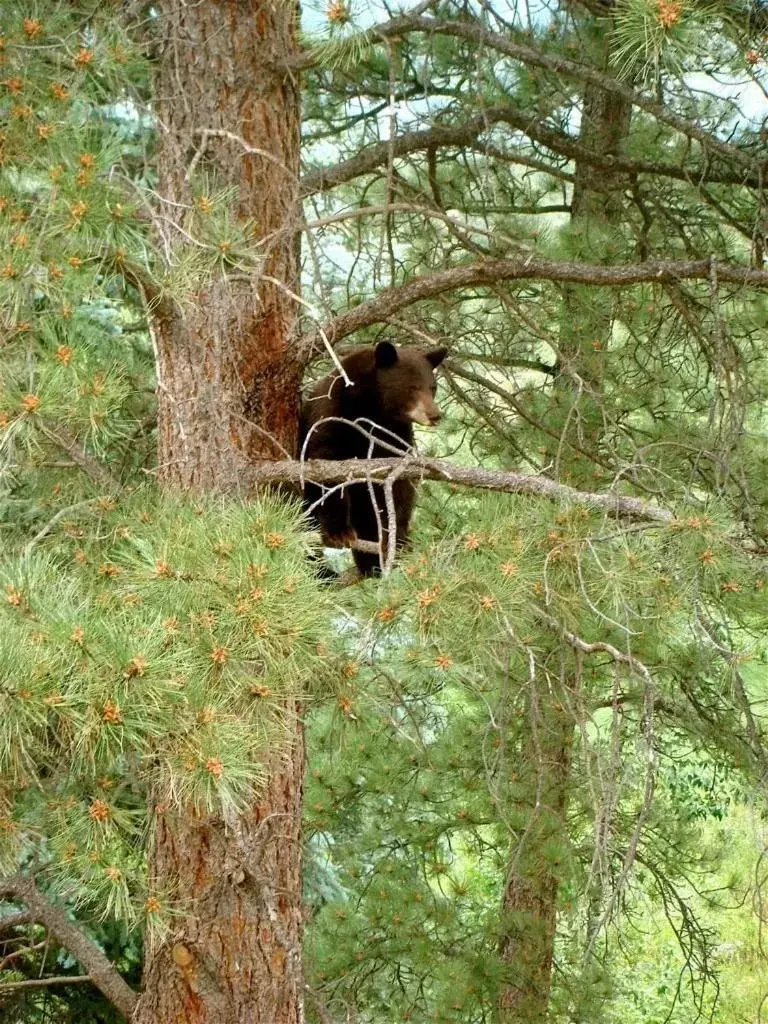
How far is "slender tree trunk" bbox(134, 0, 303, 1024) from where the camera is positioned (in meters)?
3.69

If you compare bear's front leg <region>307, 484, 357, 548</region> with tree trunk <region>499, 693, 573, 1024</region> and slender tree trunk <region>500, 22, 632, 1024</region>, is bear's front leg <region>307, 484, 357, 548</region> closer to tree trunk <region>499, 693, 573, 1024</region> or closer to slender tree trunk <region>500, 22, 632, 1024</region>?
slender tree trunk <region>500, 22, 632, 1024</region>

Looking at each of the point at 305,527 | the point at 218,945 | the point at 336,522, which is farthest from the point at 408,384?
the point at 218,945

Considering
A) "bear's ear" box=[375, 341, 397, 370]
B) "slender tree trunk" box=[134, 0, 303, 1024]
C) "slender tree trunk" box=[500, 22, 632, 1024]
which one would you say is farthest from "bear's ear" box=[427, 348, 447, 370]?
"slender tree trunk" box=[134, 0, 303, 1024]

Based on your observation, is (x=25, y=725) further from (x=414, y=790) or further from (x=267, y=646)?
(x=414, y=790)

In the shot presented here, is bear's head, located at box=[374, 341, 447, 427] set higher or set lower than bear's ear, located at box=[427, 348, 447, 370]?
lower

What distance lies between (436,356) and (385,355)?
0.22 metres

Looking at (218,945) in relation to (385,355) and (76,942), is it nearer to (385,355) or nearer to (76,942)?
(76,942)

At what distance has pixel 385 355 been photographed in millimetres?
4695

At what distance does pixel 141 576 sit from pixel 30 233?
0.79 meters

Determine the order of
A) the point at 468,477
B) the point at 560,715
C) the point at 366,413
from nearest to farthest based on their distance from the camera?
1. the point at 468,477
2. the point at 366,413
3. the point at 560,715

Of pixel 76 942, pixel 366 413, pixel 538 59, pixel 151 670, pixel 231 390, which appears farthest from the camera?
pixel 366 413

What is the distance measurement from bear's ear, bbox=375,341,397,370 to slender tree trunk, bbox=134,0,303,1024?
0.57m

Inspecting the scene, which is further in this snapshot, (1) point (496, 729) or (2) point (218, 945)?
(2) point (218, 945)

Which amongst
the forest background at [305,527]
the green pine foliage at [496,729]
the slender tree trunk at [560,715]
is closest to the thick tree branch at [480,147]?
the forest background at [305,527]
